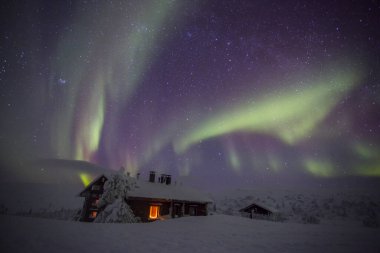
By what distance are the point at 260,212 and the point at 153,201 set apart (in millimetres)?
22363

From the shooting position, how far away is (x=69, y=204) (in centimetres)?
5416

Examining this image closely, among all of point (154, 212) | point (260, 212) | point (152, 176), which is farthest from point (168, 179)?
point (260, 212)

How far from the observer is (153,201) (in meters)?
26.0

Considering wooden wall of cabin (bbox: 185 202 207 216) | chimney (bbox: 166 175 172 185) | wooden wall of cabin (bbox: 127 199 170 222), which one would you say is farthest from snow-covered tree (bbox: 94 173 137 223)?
chimney (bbox: 166 175 172 185)

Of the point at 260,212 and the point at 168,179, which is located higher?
the point at 168,179

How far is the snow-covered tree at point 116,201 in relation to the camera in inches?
770

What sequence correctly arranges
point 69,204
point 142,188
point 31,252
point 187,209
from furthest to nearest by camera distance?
point 69,204 → point 187,209 → point 142,188 → point 31,252

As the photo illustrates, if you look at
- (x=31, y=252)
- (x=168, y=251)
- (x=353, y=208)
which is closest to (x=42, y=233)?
(x=31, y=252)

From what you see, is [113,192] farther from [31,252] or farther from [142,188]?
[31,252]

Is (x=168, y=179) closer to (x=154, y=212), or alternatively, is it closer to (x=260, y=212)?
(x=154, y=212)

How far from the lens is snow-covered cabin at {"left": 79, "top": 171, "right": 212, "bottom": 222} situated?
24773 millimetres

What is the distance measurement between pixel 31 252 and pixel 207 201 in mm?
26679

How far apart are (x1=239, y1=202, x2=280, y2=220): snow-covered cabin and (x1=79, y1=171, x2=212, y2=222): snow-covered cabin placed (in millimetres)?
11935

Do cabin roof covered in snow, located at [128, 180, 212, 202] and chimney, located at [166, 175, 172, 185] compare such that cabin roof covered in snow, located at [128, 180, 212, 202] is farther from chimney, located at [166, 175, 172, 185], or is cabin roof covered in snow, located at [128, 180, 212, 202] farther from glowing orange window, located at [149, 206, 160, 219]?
glowing orange window, located at [149, 206, 160, 219]
